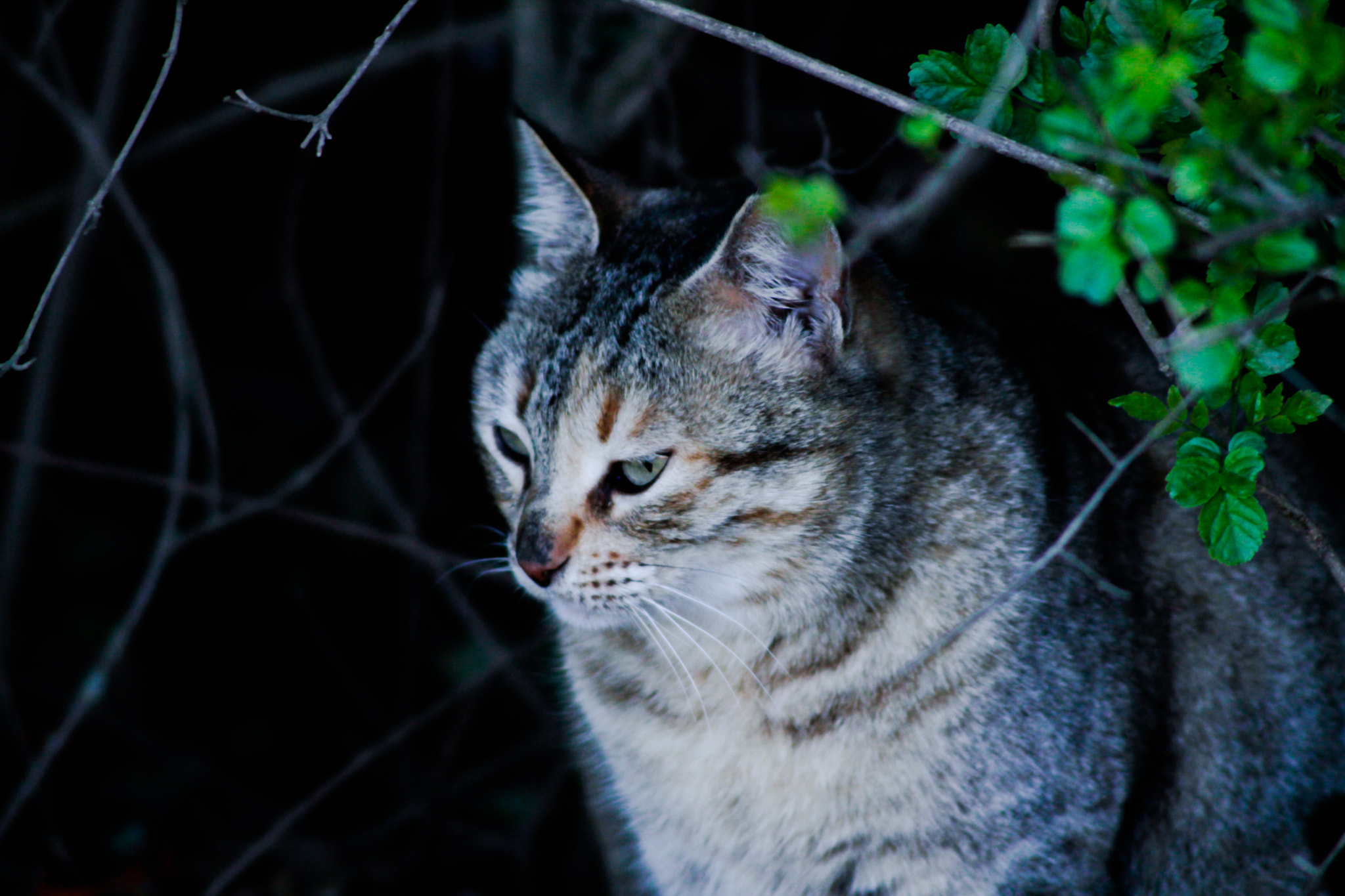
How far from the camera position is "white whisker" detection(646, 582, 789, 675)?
159 cm

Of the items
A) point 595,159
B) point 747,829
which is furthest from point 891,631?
point 595,159

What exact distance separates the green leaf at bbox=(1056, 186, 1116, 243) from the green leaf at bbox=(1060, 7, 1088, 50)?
13.9 inches

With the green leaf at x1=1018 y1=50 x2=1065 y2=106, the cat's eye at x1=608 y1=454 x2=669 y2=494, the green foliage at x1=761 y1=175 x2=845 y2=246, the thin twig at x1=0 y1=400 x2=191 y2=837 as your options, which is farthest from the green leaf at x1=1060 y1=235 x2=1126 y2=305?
the thin twig at x1=0 y1=400 x2=191 y2=837

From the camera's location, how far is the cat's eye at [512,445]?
71.0 inches

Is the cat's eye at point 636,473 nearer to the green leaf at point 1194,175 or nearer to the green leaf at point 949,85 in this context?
the green leaf at point 949,85

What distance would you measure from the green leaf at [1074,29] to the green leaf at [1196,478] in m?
0.51

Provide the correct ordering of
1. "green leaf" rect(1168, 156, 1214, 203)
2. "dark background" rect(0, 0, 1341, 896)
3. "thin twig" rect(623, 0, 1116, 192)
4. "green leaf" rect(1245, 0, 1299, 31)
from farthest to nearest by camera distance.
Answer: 1. "dark background" rect(0, 0, 1341, 896)
2. "thin twig" rect(623, 0, 1116, 192)
3. "green leaf" rect(1168, 156, 1214, 203)
4. "green leaf" rect(1245, 0, 1299, 31)

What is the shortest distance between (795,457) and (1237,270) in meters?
0.61

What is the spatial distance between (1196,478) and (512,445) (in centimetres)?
101

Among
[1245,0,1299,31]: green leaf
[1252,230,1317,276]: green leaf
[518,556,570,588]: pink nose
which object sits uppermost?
[1245,0,1299,31]: green leaf

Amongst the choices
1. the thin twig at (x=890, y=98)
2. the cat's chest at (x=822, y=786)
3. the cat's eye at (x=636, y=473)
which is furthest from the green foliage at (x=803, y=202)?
the cat's chest at (x=822, y=786)

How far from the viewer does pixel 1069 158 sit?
1340 mm

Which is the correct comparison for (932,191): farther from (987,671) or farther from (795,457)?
(987,671)

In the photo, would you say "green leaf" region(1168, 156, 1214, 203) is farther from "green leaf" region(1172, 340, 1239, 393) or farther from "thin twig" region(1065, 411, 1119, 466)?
"thin twig" region(1065, 411, 1119, 466)
